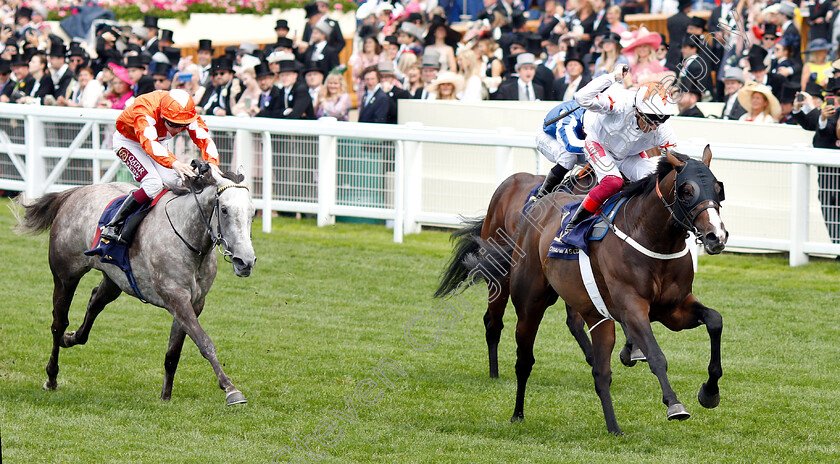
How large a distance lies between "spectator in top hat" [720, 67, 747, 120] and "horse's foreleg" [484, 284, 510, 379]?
4893 mm

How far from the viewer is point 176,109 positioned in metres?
6.61

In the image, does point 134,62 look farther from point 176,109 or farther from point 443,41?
point 176,109

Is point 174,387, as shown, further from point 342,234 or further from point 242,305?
point 342,234

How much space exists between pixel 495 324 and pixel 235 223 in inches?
76.3

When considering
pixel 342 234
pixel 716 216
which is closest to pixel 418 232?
pixel 342 234

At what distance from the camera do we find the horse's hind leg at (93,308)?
22.9ft

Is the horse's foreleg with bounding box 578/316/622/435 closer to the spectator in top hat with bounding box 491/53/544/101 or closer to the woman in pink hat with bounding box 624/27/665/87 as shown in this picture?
the woman in pink hat with bounding box 624/27/665/87

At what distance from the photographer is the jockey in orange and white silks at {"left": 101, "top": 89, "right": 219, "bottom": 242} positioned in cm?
657

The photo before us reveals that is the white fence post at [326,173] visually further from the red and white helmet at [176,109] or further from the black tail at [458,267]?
the red and white helmet at [176,109]

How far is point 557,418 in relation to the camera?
20.8 feet

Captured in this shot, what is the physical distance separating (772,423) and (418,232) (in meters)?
6.02

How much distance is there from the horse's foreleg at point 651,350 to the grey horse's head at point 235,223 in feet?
6.49

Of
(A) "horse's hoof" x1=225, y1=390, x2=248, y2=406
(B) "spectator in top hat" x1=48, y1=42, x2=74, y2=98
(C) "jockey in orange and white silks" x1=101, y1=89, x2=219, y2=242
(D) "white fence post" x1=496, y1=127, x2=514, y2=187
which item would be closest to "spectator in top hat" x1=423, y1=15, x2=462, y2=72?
(D) "white fence post" x1=496, y1=127, x2=514, y2=187

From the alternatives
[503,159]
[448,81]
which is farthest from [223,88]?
[503,159]
